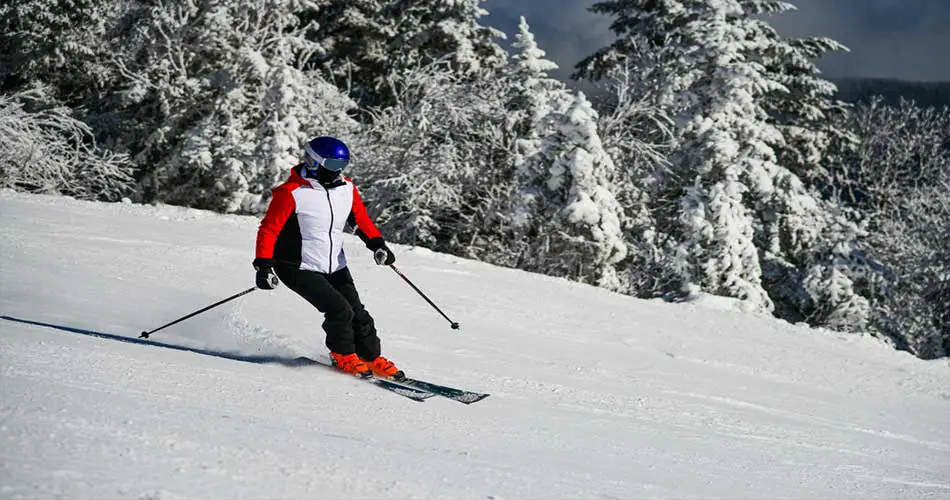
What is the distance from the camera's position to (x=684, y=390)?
733cm

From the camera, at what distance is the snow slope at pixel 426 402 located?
9.84ft

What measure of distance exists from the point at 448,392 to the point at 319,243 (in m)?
1.37

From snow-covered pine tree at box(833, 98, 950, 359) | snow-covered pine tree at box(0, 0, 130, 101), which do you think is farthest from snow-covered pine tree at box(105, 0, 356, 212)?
snow-covered pine tree at box(833, 98, 950, 359)

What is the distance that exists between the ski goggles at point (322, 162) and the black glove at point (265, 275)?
29.0 inches

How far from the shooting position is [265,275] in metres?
5.33

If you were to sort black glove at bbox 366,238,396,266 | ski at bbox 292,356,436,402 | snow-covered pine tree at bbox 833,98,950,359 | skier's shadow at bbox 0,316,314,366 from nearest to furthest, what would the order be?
ski at bbox 292,356,436,402, skier's shadow at bbox 0,316,314,366, black glove at bbox 366,238,396,266, snow-covered pine tree at bbox 833,98,950,359

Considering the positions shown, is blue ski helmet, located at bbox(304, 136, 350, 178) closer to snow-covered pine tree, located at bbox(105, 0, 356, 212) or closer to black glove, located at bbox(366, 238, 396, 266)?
black glove, located at bbox(366, 238, 396, 266)

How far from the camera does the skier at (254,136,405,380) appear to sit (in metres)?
5.51

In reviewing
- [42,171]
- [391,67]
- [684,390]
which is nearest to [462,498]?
[684,390]

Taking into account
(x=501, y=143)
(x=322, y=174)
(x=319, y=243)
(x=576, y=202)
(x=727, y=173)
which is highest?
(x=727, y=173)

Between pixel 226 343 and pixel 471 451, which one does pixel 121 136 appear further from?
pixel 471 451

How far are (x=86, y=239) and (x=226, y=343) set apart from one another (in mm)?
4941

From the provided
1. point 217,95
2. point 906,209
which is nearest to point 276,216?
point 217,95

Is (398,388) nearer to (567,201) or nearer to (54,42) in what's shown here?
(567,201)
